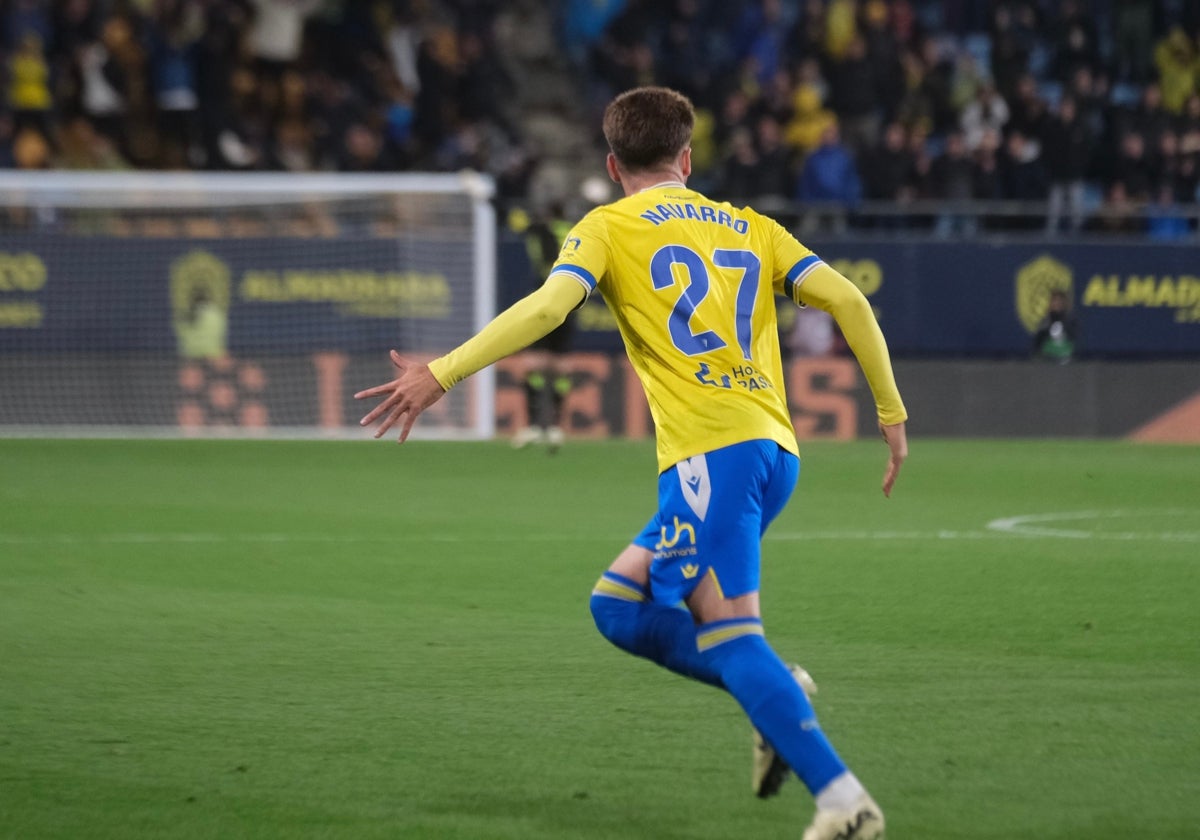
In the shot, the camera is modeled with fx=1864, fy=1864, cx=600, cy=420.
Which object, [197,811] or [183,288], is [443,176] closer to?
[183,288]

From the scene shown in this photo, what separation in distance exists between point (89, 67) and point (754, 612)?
55.8 feet

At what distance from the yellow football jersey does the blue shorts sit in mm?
55

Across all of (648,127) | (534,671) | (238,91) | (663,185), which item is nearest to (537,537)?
(534,671)

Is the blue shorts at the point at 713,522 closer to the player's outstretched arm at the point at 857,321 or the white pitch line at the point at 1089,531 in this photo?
the player's outstretched arm at the point at 857,321

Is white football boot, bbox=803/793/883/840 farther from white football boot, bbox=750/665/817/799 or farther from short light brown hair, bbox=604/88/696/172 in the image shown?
short light brown hair, bbox=604/88/696/172

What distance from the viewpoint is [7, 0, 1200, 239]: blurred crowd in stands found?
1959 cm

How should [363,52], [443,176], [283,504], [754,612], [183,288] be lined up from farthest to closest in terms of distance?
[363,52]
[443,176]
[183,288]
[283,504]
[754,612]

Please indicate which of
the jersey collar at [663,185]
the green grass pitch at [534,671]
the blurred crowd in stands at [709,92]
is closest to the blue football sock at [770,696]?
the green grass pitch at [534,671]

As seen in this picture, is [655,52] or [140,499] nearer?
[140,499]

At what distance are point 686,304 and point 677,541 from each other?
0.58 m

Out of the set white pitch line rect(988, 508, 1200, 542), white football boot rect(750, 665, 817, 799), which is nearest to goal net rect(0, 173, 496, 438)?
white pitch line rect(988, 508, 1200, 542)

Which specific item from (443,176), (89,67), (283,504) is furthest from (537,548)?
(89,67)

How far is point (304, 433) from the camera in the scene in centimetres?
1773

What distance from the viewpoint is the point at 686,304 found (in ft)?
14.7
